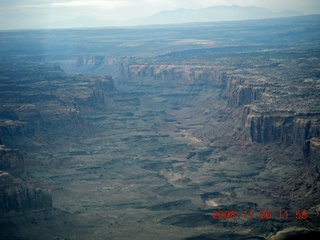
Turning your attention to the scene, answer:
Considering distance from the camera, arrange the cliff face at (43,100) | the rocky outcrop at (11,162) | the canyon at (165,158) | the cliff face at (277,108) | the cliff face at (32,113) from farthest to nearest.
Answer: the cliff face at (43,100) → the cliff face at (277,108) → the rocky outcrop at (11,162) → the cliff face at (32,113) → the canyon at (165,158)

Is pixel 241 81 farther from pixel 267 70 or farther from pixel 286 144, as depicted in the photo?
pixel 286 144

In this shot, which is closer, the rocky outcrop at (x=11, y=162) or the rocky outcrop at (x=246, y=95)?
the rocky outcrop at (x=11, y=162)

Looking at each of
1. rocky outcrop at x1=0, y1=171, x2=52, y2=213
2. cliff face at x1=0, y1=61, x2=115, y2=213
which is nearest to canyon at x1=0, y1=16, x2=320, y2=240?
rocky outcrop at x1=0, y1=171, x2=52, y2=213

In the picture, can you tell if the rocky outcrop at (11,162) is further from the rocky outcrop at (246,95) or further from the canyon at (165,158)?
the rocky outcrop at (246,95)

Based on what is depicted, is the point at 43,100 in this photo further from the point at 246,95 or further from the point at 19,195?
the point at 19,195
